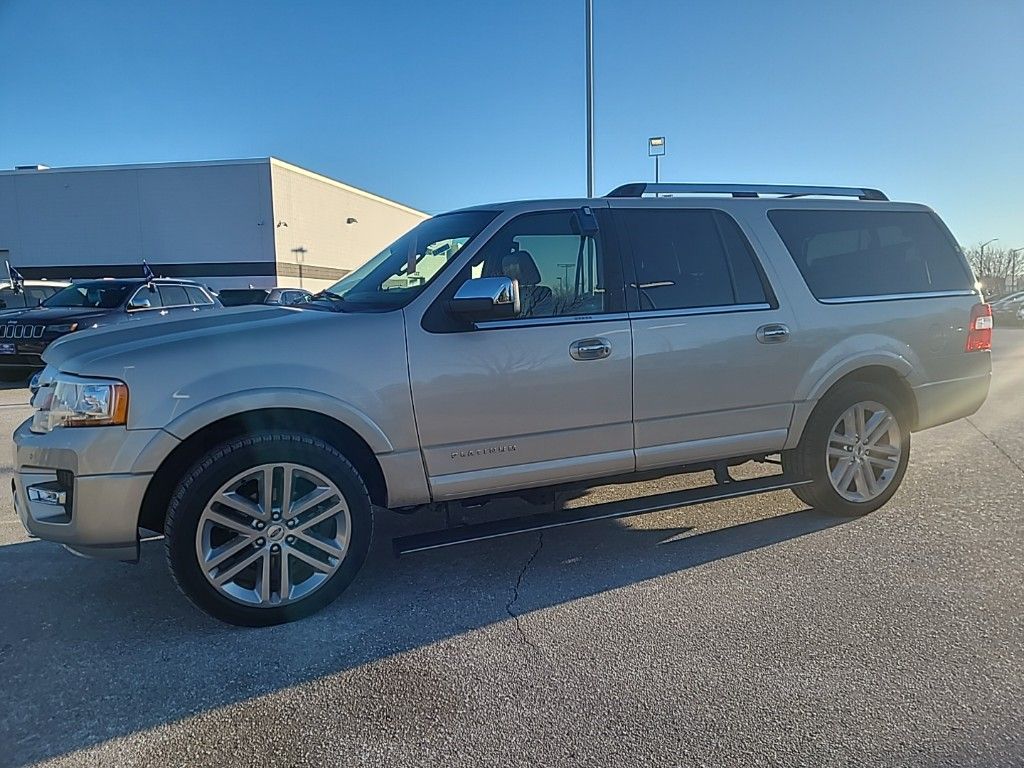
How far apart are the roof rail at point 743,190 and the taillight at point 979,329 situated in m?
1.00

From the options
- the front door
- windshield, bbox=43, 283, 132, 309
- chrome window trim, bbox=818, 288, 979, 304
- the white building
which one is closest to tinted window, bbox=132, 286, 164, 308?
windshield, bbox=43, 283, 132, 309

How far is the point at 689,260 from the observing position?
409cm

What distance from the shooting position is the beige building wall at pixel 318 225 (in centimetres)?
3472

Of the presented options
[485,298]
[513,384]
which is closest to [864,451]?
[513,384]

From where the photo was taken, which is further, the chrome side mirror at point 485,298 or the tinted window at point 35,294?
the tinted window at point 35,294

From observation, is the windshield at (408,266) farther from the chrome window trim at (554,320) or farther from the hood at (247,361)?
the chrome window trim at (554,320)

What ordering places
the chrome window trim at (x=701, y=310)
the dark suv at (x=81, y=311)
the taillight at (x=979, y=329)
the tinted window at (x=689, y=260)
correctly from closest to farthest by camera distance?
the chrome window trim at (x=701, y=310)
the tinted window at (x=689, y=260)
the taillight at (x=979, y=329)
the dark suv at (x=81, y=311)

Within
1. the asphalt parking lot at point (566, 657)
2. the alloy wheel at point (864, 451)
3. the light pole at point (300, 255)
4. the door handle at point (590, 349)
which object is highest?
the light pole at point (300, 255)

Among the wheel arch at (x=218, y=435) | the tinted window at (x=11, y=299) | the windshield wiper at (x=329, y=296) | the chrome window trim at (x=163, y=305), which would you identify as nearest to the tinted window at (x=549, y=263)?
the windshield wiper at (x=329, y=296)

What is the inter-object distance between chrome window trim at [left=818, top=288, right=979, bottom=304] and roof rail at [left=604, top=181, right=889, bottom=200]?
2.51 feet

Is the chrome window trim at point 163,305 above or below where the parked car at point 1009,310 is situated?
above

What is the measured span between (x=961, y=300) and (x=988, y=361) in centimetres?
53

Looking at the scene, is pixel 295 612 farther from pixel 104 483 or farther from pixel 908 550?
pixel 908 550

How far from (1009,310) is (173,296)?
32.0 m
